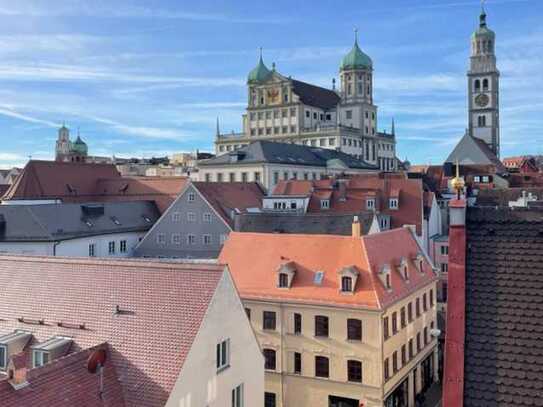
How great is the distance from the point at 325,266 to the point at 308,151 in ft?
227

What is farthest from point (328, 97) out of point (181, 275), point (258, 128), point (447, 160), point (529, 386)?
point (529, 386)

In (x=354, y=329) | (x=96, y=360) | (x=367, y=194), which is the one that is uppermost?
(x=367, y=194)

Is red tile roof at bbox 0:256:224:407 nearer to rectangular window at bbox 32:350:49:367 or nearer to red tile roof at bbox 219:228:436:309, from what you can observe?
rectangular window at bbox 32:350:49:367

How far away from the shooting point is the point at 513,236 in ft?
35.1

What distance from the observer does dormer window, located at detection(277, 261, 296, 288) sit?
111ft

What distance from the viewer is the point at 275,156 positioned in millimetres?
90562

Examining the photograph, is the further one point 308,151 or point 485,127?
point 485,127

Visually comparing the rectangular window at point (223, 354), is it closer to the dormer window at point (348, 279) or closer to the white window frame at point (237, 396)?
the white window frame at point (237, 396)

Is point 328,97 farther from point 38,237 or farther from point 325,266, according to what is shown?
point 325,266

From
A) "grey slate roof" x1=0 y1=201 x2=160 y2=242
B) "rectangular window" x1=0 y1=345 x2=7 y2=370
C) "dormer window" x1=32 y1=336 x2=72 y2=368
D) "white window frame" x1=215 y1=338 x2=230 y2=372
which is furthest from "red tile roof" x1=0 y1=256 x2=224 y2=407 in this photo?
"grey slate roof" x1=0 y1=201 x2=160 y2=242

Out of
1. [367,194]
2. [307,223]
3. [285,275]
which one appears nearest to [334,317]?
[285,275]

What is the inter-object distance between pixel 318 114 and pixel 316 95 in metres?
5.89

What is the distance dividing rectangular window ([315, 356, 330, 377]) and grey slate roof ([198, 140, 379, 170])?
57.9m

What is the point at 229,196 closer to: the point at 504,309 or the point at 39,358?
the point at 39,358
